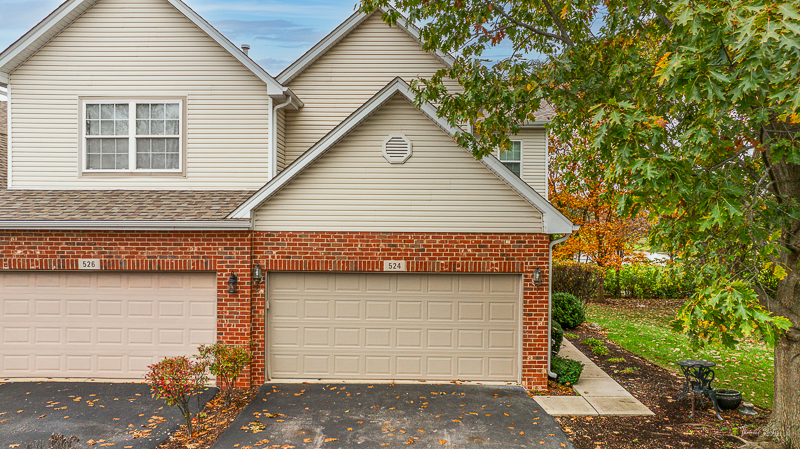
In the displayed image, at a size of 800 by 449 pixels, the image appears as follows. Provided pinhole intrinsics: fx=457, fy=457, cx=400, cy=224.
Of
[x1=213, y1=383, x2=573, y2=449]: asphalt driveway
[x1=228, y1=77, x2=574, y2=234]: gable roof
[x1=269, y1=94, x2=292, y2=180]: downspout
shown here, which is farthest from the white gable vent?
[x1=213, y1=383, x2=573, y2=449]: asphalt driveway

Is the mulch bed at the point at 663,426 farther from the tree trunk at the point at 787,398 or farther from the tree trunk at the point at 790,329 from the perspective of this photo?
the tree trunk at the point at 790,329

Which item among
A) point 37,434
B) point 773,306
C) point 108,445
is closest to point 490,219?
point 773,306

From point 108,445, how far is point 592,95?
30.3 ft

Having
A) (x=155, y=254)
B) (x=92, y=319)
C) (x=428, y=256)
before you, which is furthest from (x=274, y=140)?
(x=92, y=319)

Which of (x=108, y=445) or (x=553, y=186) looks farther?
(x=553, y=186)

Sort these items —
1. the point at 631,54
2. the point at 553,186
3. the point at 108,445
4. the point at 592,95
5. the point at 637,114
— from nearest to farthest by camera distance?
the point at 637,114, the point at 108,445, the point at 631,54, the point at 592,95, the point at 553,186

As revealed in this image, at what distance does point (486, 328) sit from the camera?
29.1 ft

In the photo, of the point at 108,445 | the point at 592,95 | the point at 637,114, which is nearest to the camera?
the point at 637,114

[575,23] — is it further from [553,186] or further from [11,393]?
[11,393]

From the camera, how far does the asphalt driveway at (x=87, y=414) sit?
6.66 meters

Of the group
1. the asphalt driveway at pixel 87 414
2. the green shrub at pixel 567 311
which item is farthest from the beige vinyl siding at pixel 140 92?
the green shrub at pixel 567 311

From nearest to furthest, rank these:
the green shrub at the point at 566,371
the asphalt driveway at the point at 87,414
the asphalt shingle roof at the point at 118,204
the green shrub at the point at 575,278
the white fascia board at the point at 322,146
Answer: the asphalt driveway at the point at 87,414 → the white fascia board at the point at 322,146 → the asphalt shingle roof at the point at 118,204 → the green shrub at the point at 566,371 → the green shrub at the point at 575,278

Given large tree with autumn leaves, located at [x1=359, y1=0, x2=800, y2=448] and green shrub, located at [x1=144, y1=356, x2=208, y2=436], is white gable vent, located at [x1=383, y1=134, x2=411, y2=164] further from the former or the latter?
green shrub, located at [x1=144, y1=356, x2=208, y2=436]

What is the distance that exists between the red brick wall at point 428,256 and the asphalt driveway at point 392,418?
94 centimetres
